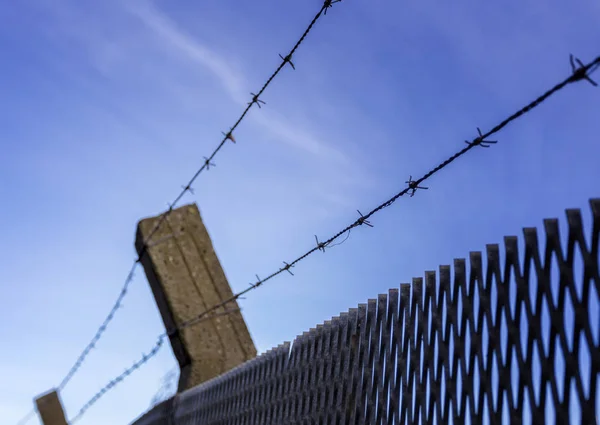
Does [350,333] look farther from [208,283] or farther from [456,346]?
[208,283]

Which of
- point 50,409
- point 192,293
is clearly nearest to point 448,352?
point 192,293

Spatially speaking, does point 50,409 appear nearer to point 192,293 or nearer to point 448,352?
point 192,293

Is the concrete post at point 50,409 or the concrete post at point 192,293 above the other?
the concrete post at point 192,293

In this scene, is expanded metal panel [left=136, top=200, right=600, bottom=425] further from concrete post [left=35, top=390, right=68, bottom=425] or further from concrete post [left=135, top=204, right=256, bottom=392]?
concrete post [left=35, top=390, right=68, bottom=425]

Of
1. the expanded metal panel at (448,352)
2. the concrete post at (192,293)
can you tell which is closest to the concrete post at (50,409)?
the concrete post at (192,293)

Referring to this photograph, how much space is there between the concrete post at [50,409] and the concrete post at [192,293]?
2.63 m

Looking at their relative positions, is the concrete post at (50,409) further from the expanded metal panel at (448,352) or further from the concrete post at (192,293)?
the expanded metal panel at (448,352)

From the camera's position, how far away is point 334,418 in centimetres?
482

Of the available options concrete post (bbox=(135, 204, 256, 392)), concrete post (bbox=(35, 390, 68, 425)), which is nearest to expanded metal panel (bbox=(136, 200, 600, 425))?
concrete post (bbox=(135, 204, 256, 392))

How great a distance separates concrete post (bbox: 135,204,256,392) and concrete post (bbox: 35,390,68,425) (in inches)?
103

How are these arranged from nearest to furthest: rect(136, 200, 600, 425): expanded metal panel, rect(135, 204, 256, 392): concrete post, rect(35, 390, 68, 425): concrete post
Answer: rect(136, 200, 600, 425): expanded metal panel < rect(135, 204, 256, 392): concrete post < rect(35, 390, 68, 425): concrete post

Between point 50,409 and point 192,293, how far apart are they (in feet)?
10.3

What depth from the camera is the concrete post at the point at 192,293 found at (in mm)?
7961

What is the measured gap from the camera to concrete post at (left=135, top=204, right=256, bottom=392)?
7.96 meters
